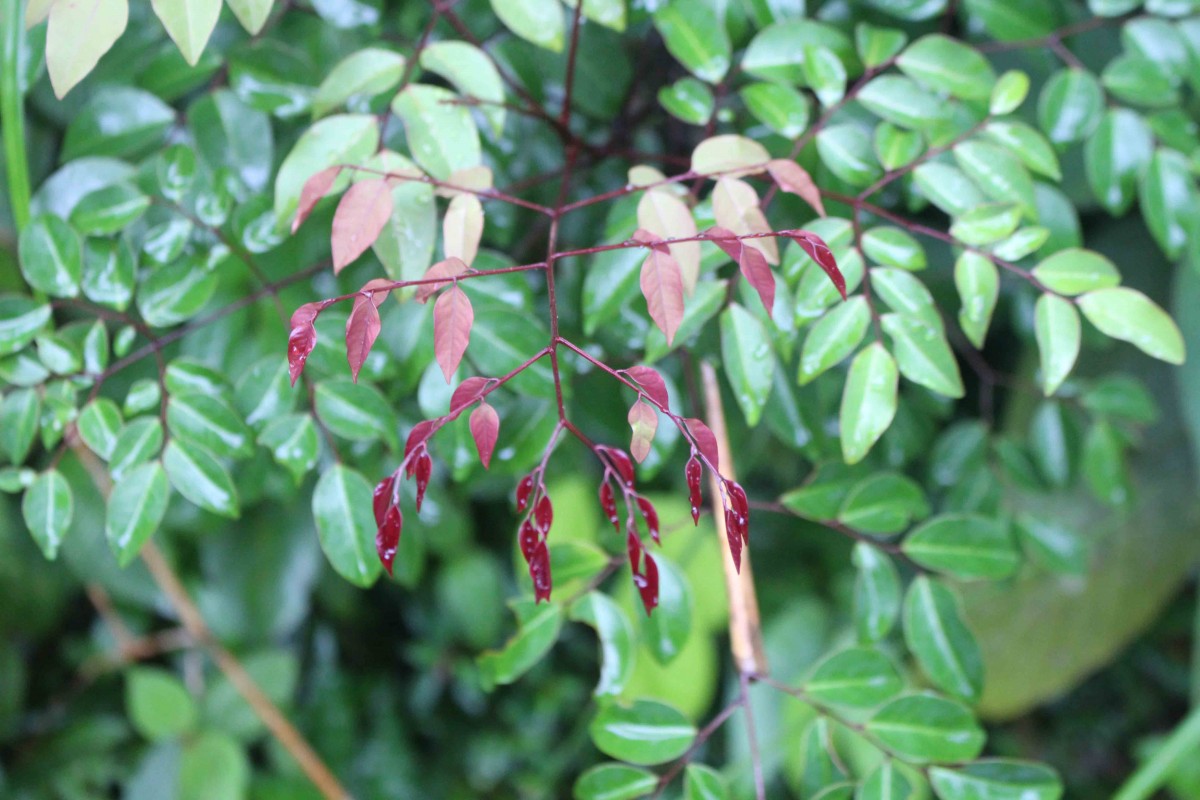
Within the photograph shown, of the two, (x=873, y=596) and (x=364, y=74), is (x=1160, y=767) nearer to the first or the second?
(x=873, y=596)

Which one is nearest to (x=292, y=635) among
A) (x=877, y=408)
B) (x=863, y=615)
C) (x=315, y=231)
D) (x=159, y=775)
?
(x=159, y=775)

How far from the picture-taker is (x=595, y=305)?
0.52 m

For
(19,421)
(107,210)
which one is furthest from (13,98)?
(19,421)

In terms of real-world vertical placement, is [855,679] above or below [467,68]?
below

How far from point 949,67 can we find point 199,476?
51 cm

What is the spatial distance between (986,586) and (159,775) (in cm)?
92

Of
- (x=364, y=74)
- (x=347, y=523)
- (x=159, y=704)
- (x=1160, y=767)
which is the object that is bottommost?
(x=159, y=704)

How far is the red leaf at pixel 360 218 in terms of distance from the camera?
1.38 ft

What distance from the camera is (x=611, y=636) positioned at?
0.55 metres

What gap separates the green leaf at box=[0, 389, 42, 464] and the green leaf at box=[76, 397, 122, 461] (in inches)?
1.0

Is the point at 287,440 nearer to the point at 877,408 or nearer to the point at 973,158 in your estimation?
the point at 877,408

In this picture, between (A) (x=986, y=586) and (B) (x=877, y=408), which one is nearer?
(B) (x=877, y=408)

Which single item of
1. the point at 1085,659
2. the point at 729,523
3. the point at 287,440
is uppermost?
the point at 729,523

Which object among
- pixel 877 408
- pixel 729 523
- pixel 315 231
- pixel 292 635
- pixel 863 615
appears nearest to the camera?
pixel 729 523
